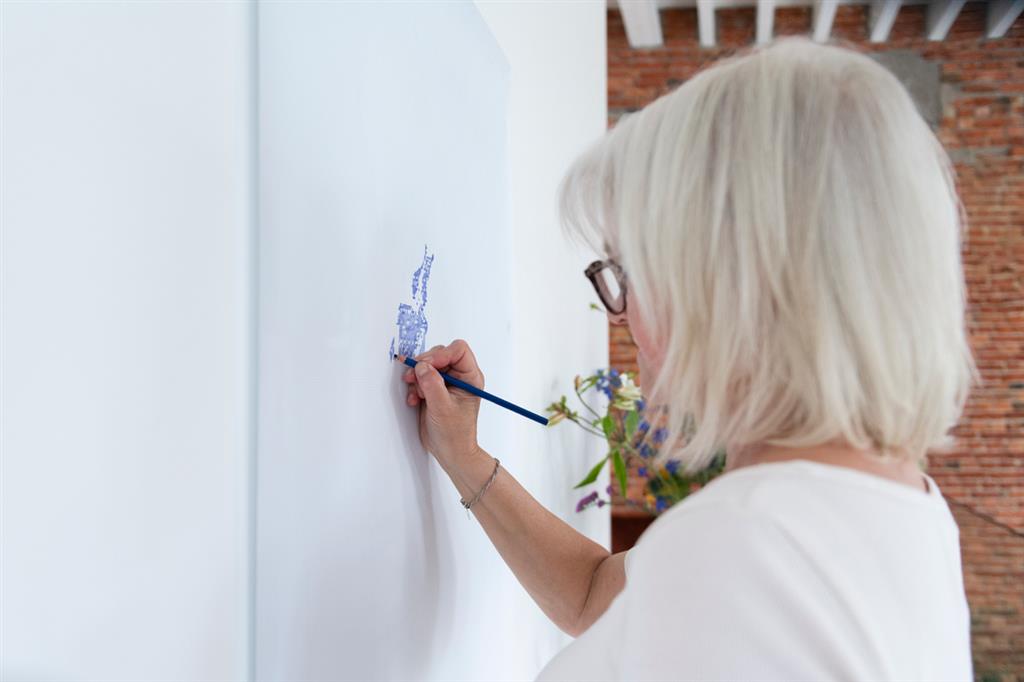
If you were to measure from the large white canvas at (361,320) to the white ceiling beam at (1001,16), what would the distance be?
17.3 feet

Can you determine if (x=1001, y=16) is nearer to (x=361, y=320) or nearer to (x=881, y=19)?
(x=881, y=19)

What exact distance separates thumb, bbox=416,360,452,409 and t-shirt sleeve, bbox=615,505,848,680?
40 centimetres

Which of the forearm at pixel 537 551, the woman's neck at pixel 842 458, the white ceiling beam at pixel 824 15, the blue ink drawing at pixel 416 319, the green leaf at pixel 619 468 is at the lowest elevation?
the green leaf at pixel 619 468

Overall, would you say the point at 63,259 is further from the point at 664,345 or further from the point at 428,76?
the point at 428,76

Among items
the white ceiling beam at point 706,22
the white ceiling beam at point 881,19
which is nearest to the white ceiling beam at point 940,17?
the white ceiling beam at point 881,19

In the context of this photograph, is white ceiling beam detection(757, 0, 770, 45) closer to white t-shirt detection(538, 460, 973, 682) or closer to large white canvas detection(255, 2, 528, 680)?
large white canvas detection(255, 2, 528, 680)

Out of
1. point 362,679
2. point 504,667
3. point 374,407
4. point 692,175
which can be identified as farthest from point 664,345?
point 504,667

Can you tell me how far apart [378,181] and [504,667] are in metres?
0.85

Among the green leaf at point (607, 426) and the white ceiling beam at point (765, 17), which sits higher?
the white ceiling beam at point (765, 17)

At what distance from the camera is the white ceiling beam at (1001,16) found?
17.5ft

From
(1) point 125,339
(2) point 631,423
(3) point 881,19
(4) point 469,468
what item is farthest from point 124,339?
(3) point 881,19

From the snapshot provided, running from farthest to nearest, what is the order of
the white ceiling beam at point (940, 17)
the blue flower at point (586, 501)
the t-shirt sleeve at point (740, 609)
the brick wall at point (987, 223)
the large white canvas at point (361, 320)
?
the brick wall at point (987, 223) < the white ceiling beam at point (940, 17) < the blue flower at point (586, 501) < the large white canvas at point (361, 320) < the t-shirt sleeve at point (740, 609)

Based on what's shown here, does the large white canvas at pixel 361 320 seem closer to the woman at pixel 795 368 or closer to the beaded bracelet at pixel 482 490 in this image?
the beaded bracelet at pixel 482 490

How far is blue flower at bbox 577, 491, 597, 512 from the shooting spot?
2314 mm
